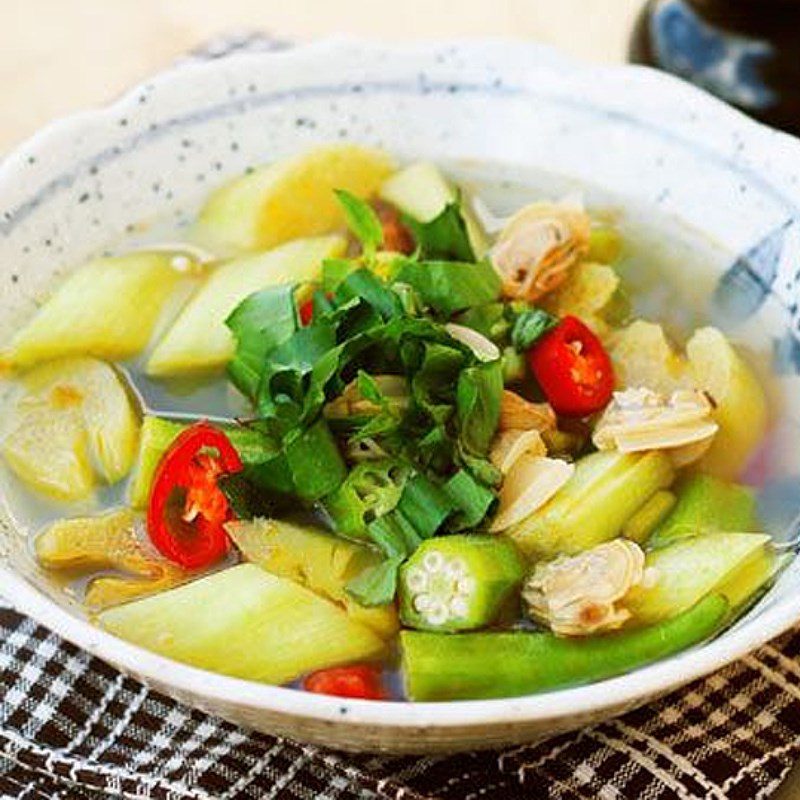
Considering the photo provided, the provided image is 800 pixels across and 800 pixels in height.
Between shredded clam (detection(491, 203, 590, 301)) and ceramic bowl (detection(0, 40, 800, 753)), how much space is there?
0.74ft

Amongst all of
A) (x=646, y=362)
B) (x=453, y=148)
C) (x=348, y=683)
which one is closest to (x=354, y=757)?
(x=348, y=683)

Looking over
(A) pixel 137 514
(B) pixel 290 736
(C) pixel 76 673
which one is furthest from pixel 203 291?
(B) pixel 290 736

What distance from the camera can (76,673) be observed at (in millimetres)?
1830

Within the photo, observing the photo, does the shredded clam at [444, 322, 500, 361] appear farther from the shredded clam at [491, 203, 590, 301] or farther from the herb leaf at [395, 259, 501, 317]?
the shredded clam at [491, 203, 590, 301]

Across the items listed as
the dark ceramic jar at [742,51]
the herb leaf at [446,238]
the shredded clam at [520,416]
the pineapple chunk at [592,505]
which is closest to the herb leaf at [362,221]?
the herb leaf at [446,238]

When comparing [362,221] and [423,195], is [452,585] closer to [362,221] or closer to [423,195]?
[362,221]

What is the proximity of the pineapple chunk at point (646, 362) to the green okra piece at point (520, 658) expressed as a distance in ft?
1.24

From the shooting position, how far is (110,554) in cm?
179

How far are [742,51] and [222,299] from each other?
1.01 m

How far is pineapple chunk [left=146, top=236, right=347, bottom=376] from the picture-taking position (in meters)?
2.00

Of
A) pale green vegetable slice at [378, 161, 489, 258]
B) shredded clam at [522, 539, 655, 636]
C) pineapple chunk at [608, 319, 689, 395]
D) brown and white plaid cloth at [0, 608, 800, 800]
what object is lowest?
brown and white plaid cloth at [0, 608, 800, 800]

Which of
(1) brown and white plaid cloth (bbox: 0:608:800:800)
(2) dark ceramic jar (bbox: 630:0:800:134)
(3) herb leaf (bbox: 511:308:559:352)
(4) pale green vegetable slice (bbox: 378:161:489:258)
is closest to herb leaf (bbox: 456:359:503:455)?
(3) herb leaf (bbox: 511:308:559:352)

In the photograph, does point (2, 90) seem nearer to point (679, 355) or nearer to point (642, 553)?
point (679, 355)

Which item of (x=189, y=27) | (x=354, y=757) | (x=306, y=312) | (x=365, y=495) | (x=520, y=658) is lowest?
(x=354, y=757)
